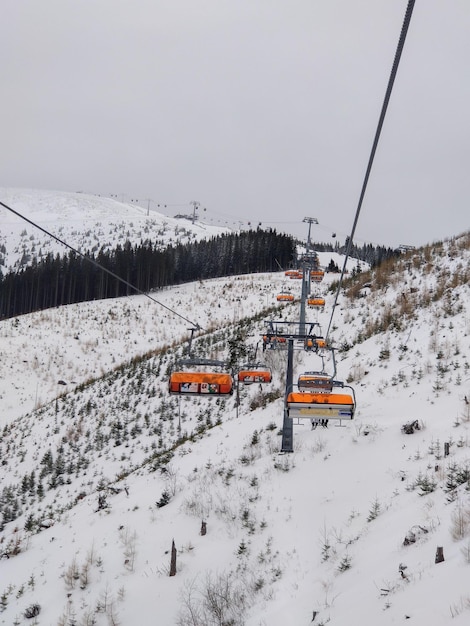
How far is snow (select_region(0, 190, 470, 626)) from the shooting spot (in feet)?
23.1

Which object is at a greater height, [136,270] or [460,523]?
[136,270]

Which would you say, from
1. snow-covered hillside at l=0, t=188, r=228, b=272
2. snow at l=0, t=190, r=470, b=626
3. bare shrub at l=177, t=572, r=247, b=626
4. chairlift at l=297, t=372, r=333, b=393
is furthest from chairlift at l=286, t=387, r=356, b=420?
snow-covered hillside at l=0, t=188, r=228, b=272

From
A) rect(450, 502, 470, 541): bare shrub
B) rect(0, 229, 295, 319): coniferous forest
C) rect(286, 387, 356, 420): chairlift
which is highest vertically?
rect(0, 229, 295, 319): coniferous forest

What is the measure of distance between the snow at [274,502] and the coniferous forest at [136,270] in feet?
157

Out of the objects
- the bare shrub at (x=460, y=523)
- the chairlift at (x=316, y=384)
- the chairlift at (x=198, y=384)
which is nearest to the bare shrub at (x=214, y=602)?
the bare shrub at (x=460, y=523)

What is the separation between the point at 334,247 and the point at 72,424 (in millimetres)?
133637

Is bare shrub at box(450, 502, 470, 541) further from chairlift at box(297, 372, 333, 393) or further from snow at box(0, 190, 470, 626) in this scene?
chairlift at box(297, 372, 333, 393)

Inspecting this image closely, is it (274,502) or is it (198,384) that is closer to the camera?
(274,502)

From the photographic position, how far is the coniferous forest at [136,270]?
69.6 meters

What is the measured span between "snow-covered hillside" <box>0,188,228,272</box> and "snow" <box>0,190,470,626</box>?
8631 centimetres

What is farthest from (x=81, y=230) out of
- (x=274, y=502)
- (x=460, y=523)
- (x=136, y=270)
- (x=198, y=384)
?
(x=460, y=523)

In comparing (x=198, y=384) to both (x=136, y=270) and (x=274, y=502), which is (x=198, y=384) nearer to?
(x=274, y=502)

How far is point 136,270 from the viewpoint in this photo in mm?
71062

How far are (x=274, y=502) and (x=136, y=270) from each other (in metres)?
64.1
